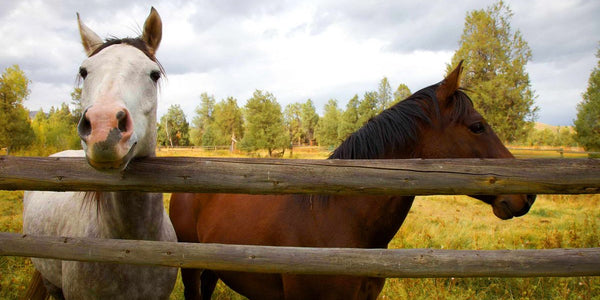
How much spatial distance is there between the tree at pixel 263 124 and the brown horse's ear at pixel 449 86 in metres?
23.9

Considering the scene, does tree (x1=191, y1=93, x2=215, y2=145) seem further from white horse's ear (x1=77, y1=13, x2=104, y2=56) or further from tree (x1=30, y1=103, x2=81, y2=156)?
white horse's ear (x1=77, y1=13, x2=104, y2=56)

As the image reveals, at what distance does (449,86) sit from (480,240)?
4.56 m

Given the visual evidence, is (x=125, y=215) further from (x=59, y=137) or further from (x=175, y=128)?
(x=175, y=128)

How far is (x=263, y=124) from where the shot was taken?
26438 mm

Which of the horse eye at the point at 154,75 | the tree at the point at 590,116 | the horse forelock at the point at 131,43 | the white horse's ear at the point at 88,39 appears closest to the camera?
the horse eye at the point at 154,75

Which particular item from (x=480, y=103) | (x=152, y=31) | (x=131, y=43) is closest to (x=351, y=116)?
(x=480, y=103)

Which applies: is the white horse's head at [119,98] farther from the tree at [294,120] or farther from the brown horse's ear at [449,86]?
the tree at [294,120]

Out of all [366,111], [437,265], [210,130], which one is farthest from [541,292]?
[210,130]

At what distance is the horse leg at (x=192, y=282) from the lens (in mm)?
3367

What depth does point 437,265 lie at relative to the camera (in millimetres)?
1557

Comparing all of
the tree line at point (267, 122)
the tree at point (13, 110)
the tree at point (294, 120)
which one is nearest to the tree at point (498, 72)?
the tree line at point (267, 122)

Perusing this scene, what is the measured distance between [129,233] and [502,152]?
2.81m

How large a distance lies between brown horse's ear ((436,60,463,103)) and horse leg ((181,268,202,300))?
3089 mm

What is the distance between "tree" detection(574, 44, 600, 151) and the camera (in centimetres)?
1566
